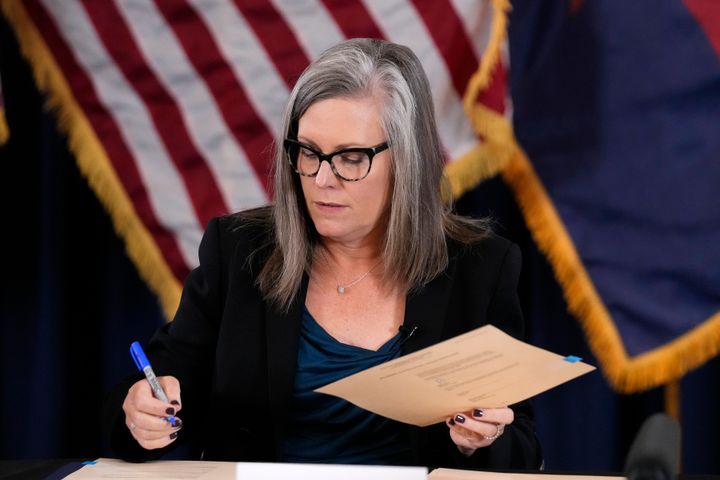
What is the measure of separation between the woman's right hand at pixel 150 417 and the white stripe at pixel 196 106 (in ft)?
3.76

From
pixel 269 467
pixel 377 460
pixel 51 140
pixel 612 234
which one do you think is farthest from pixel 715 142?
Answer: pixel 51 140

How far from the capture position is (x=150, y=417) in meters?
1.47

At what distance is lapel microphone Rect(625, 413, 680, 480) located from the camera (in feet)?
2.84

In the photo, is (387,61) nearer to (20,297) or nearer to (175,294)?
(175,294)

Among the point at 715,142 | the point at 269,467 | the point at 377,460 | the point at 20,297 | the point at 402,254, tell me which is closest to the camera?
the point at 269,467

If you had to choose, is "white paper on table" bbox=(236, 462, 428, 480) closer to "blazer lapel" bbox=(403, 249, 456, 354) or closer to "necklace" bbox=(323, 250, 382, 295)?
"blazer lapel" bbox=(403, 249, 456, 354)

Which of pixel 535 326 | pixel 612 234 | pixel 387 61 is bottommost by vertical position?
pixel 535 326

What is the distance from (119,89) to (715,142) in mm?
1445

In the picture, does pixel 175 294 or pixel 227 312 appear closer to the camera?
pixel 227 312

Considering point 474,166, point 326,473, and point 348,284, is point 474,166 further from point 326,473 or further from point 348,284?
point 326,473

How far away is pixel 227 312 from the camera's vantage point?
1.73m

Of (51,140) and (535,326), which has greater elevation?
(51,140)

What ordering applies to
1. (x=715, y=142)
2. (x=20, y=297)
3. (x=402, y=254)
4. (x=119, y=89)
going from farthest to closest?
(x=20, y=297), (x=119, y=89), (x=715, y=142), (x=402, y=254)

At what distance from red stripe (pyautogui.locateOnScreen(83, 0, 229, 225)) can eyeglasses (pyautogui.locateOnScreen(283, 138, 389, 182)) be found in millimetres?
985
